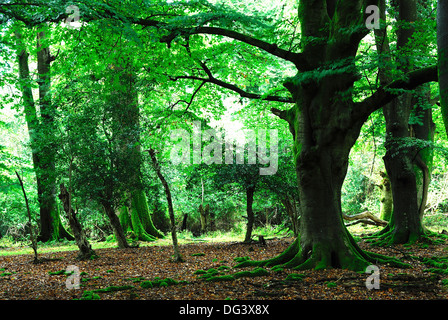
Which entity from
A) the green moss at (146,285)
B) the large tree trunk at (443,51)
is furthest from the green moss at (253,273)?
the large tree trunk at (443,51)

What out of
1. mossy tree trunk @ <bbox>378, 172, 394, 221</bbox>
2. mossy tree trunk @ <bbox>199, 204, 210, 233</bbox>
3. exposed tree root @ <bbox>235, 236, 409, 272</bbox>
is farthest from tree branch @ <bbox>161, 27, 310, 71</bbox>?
mossy tree trunk @ <bbox>199, 204, 210, 233</bbox>

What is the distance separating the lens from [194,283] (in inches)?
265

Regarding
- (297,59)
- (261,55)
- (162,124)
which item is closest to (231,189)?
(162,124)

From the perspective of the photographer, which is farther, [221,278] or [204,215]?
[204,215]

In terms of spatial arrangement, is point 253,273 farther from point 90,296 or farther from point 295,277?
point 90,296

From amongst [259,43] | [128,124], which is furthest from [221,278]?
[128,124]

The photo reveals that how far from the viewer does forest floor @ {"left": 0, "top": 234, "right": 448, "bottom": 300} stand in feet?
18.2

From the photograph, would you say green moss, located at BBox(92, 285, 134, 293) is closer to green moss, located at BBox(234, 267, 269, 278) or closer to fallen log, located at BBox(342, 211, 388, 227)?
green moss, located at BBox(234, 267, 269, 278)

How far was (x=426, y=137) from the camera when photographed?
12070mm

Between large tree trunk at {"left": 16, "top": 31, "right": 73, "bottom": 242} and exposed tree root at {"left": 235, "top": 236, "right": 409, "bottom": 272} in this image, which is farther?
large tree trunk at {"left": 16, "top": 31, "right": 73, "bottom": 242}

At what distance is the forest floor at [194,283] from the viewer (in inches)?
219

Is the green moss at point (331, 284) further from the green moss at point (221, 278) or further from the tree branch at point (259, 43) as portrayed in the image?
the tree branch at point (259, 43)
